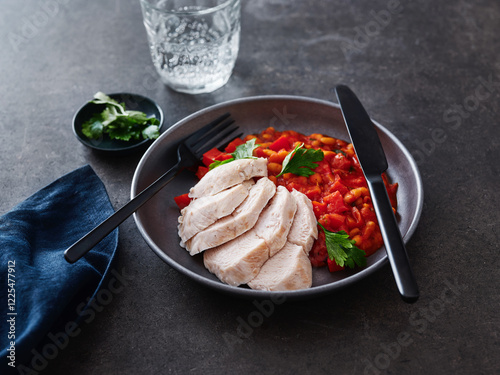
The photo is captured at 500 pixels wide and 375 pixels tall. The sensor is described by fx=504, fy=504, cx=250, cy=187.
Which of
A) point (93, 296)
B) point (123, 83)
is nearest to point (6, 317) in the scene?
point (93, 296)

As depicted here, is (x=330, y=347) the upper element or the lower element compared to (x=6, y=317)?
lower

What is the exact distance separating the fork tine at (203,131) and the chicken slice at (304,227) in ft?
2.34

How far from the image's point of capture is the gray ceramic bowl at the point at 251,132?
1997mm

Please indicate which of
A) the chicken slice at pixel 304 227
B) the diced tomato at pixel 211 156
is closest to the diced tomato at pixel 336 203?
the chicken slice at pixel 304 227

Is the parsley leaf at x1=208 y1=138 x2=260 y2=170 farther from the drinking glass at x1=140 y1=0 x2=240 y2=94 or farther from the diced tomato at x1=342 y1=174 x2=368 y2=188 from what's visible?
the drinking glass at x1=140 y1=0 x2=240 y2=94

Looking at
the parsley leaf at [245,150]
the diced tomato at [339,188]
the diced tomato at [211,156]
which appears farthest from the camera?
the diced tomato at [211,156]

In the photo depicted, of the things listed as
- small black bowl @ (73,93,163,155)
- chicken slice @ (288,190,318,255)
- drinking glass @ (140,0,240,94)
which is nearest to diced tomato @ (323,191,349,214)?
chicken slice @ (288,190,318,255)

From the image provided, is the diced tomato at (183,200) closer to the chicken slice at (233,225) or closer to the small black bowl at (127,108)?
the chicken slice at (233,225)

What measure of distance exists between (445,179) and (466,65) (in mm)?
1224

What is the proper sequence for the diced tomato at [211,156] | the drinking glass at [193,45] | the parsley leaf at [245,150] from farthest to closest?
the drinking glass at [193,45] → the diced tomato at [211,156] → the parsley leaf at [245,150]

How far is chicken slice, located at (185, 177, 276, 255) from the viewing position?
2.16 metres

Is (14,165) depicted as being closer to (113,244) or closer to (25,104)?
(25,104)

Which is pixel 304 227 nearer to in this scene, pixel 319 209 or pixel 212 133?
pixel 319 209

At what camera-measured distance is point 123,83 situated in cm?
347
